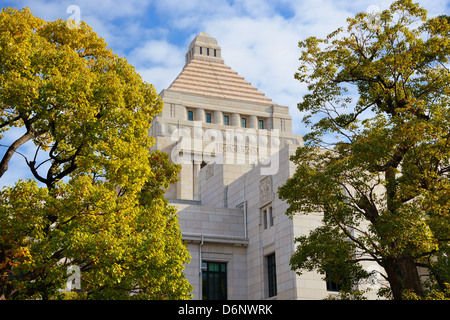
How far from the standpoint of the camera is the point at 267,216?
35.8 m

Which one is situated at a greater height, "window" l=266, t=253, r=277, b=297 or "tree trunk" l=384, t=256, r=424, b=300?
"window" l=266, t=253, r=277, b=297

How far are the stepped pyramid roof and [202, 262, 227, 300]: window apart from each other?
Result: 3002 cm

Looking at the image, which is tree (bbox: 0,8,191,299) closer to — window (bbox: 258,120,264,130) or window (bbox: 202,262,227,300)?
window (bbox: 202,262,227,300)

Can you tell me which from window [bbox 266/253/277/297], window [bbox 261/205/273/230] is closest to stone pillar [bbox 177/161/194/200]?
window [bbox 261/205/273/230]

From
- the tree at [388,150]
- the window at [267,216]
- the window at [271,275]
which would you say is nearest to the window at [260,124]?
the window at [267,216]

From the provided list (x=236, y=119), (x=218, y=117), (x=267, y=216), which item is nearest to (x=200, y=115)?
(x=218, y=117)

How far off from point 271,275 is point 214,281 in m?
3.82

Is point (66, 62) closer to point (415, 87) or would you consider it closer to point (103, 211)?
point (103, 211)

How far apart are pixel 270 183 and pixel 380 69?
54.8ft

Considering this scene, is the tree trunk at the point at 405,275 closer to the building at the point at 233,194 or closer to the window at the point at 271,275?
the building at the point at 233,194

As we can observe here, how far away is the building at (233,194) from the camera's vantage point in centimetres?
3366

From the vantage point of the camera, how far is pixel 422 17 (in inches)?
778

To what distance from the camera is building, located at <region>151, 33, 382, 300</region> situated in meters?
33.7
